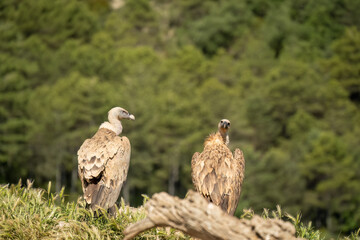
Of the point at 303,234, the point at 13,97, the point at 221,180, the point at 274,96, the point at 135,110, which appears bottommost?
the point at 274,96

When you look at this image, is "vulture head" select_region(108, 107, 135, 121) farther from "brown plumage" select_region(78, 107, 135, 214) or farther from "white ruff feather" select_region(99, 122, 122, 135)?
"brown plumage" select_region(78, 107, 135, 214)

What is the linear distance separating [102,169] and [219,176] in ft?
6.32

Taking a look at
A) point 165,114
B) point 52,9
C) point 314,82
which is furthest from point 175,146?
point 52,9

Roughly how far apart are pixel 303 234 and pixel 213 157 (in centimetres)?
186

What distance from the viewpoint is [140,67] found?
69688 mm

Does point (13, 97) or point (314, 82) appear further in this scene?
point (314, 82)

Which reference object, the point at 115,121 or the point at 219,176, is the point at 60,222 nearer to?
the point at 219,176

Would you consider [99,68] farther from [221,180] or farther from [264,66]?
[221,180]

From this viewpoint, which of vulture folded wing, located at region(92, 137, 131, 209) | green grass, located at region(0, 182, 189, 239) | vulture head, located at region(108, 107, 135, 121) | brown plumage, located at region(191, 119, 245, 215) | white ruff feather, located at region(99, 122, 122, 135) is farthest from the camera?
vulture head, located at region(108, 107, 135, 121)

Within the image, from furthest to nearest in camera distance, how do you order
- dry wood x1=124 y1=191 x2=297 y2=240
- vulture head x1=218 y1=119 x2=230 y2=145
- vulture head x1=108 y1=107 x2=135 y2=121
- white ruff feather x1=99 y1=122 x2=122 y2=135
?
1. vulture head x1=108 y1=107 x2=135 y2=121
2. white ruff feather x1=99 y1=122 x2=122 y2=135
3. vulture head x1=218 y1=119 x2=230 y2=145
4. dry wood x1=124 y1=191 x2=297 y2=240

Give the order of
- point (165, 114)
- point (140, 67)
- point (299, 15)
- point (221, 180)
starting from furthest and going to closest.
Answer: point (299, 15), point (140, 67), point (165, 114), point (221, 180)

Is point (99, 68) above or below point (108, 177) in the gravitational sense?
below

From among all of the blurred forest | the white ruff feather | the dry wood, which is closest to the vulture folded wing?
the white ruff feather

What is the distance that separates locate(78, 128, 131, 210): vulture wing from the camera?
8.76m
